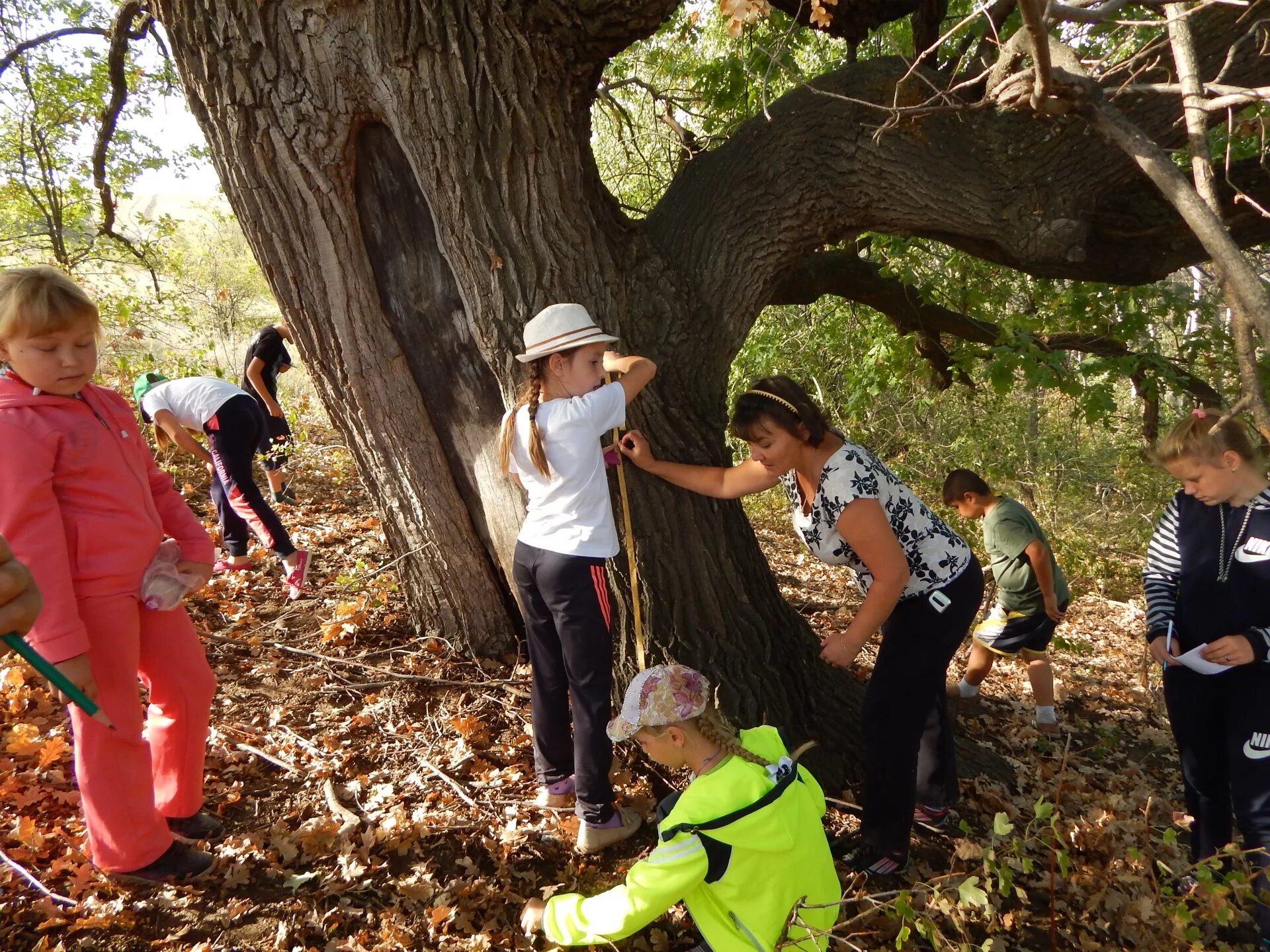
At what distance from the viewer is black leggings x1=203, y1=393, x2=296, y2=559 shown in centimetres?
502

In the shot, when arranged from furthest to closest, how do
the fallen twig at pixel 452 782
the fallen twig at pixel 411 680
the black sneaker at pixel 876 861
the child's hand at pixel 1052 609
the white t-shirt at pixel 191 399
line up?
the white t-shirt at pixel 191 399, the child's hand at pixel 1052 609, the fallen twig at pixel 411 680, the fallen twig at pixel 452 782, the black sneaker at pixel 876 861

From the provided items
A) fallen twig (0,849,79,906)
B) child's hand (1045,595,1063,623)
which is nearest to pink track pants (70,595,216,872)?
fallen twig (0,849,79,906)

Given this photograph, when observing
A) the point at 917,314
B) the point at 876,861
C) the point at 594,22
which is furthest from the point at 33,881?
the point at 917,314

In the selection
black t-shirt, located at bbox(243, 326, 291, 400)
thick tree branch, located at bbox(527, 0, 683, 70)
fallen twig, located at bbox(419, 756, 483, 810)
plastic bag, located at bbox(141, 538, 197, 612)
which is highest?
thick tree branch, located at bbox(527, 0, 683, 70)

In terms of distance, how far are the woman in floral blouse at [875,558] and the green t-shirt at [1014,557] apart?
194 centimetres

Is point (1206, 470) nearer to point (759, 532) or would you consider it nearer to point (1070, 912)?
point (1070, 912)

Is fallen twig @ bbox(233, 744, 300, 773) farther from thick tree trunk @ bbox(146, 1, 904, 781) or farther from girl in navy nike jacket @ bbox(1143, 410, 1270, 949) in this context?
girl in navy nike jacket @ bbox(1143, 410, 1270, 949)

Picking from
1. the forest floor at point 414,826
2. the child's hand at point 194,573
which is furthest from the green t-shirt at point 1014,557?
the child's hand at point 194,573

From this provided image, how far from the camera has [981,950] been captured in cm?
185

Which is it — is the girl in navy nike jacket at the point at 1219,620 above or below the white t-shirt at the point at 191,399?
below

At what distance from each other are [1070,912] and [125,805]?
3594 millimetres

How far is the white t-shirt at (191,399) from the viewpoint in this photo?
5.15 m

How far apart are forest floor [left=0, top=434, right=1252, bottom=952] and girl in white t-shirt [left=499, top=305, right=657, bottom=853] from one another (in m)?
0.44

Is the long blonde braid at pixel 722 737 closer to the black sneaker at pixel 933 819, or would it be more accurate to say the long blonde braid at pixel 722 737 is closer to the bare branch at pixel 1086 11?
the black sneaker at pixel 933 819
